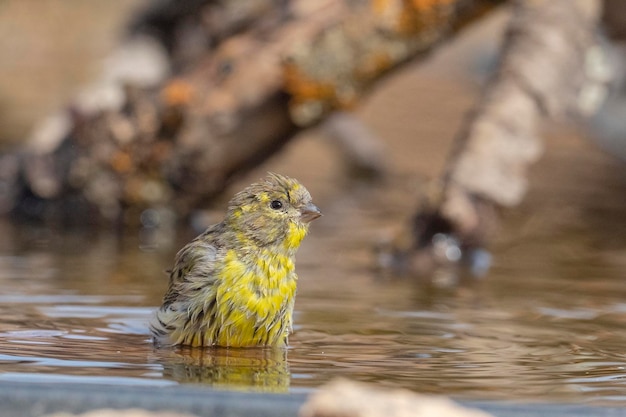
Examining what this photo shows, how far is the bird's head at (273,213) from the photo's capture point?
5414 millimetres

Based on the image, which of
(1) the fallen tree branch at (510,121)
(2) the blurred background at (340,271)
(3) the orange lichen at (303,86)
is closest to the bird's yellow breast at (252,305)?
(2) the blurred background at (340,271)

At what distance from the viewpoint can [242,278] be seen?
Result: 16.9 feet

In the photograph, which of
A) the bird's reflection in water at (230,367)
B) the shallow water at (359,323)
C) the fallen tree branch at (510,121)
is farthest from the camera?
the fallen tree branch at (510,121)

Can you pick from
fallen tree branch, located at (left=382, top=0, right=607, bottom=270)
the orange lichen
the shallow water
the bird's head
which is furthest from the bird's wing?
the orange lichen

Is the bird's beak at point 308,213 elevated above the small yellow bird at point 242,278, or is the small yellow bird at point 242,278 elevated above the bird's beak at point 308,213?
the bird's beak at point 308,213

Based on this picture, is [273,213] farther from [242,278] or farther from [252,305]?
[252,305]

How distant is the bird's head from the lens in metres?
5.41

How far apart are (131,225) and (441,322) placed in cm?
409

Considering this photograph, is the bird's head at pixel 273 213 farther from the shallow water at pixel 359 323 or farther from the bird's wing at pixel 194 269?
the shallow water at pixel 359 323

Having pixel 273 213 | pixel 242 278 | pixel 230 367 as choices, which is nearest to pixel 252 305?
pixel 242 278

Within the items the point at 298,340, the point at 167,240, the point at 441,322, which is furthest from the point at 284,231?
the point at 167,240

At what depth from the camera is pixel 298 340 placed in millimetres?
5277

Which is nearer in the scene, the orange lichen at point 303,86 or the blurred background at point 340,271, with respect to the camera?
the blurred background at point 340,271

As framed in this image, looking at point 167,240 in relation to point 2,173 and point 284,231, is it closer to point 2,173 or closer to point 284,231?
point 2,173
